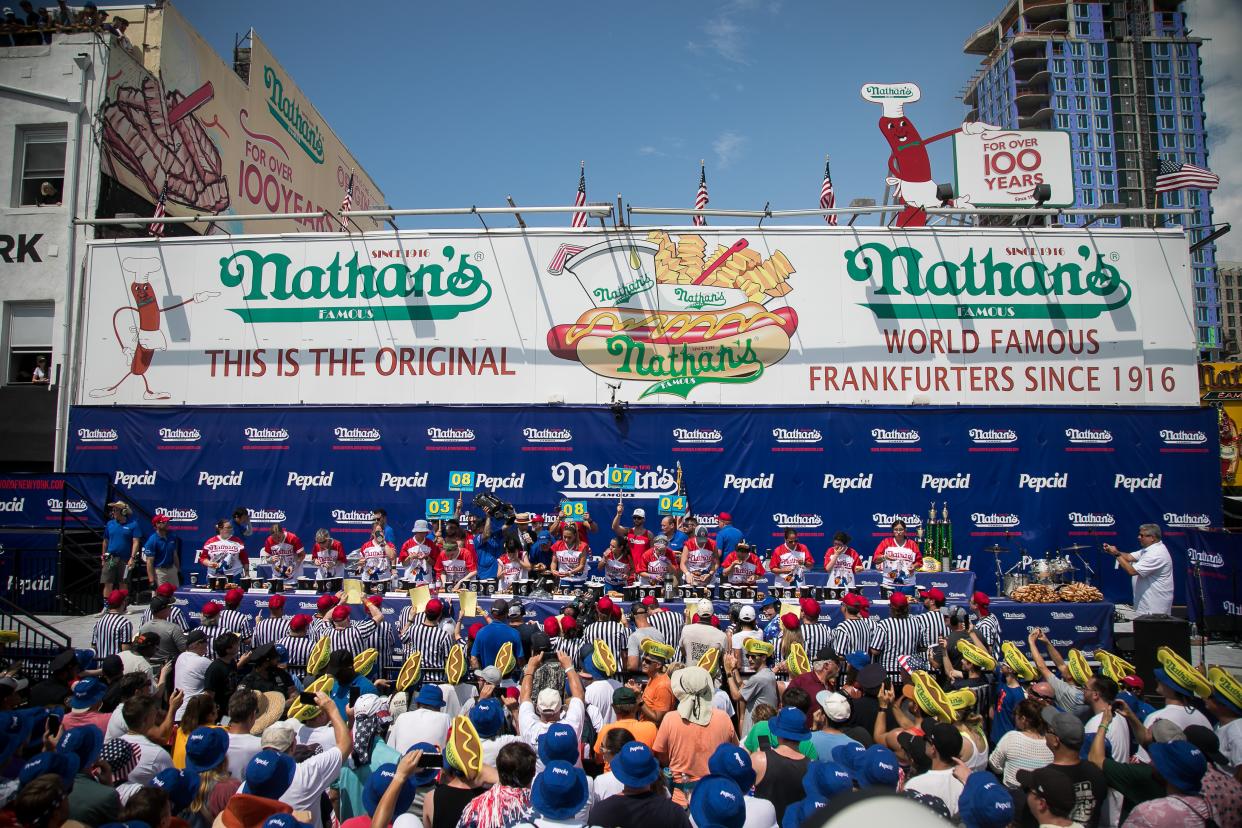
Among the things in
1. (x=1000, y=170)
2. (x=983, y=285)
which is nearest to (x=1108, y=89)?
(x=1000, y=170)

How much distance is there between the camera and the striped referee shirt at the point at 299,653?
7.51m

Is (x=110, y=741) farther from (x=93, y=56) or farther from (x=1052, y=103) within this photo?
(x=1052, y=103)

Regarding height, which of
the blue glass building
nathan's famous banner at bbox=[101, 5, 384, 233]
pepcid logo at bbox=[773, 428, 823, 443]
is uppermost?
the blue glass building

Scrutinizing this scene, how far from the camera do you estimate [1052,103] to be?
89.5 metres

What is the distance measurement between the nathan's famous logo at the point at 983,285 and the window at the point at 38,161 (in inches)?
693

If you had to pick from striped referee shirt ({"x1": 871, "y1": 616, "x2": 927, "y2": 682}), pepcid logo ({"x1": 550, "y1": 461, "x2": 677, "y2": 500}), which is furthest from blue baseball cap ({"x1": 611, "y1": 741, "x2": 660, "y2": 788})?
pepcid logo ({"x1": 550, "y1": 461, "x2": 677, "y2": 500})

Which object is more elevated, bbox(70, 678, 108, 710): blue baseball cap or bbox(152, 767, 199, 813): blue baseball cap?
bbox(70, 678, 108, 710): blue baseball cap

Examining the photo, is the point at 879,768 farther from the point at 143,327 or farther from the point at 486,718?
the point at 143,327

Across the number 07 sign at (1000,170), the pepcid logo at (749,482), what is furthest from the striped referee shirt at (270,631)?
the number 07 sign at (1000,170)

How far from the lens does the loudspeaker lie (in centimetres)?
888

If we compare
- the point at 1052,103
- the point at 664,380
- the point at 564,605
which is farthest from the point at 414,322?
the point at 1052,103

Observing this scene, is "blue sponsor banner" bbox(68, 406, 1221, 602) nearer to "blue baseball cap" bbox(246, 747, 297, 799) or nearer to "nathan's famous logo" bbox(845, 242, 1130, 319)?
"nathan's famous logo" bbox(845, 242, 1130, 319)

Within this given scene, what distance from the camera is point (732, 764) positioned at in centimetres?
382

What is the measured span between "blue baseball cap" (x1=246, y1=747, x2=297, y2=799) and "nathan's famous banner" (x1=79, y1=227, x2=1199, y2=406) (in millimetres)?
12110
